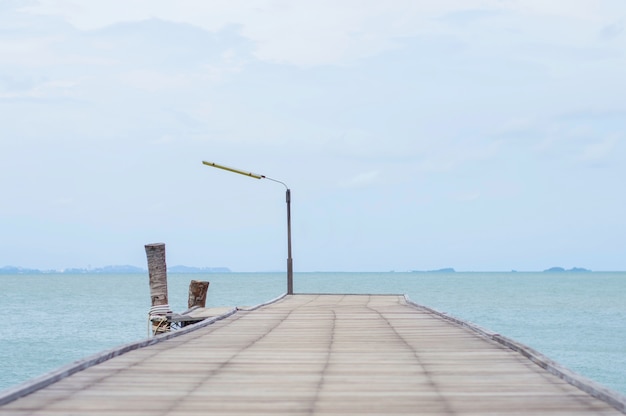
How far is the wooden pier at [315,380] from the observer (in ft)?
31.3

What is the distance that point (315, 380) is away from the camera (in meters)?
11.6

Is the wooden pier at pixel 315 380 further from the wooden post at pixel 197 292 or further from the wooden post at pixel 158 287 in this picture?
the wooden post at pixel 197 292

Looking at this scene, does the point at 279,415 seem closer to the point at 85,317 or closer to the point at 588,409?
the point at 588,409

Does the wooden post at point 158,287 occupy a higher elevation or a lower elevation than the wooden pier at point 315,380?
higher

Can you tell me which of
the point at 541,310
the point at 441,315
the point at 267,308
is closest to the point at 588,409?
the point at 441,315

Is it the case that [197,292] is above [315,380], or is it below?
above

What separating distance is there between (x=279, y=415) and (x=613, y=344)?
63584 millimetres

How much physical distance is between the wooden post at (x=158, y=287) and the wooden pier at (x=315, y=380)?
1358 centimetres

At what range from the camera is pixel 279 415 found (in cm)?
911

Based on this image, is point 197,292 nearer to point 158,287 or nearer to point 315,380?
point 158,287

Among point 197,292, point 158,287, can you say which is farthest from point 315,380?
point 197,292

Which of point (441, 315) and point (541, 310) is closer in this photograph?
point (441, 315)

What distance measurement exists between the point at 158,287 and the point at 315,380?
882 inches

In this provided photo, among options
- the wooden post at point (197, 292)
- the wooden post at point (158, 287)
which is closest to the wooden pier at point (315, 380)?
the wooden post at point (158, 287)
